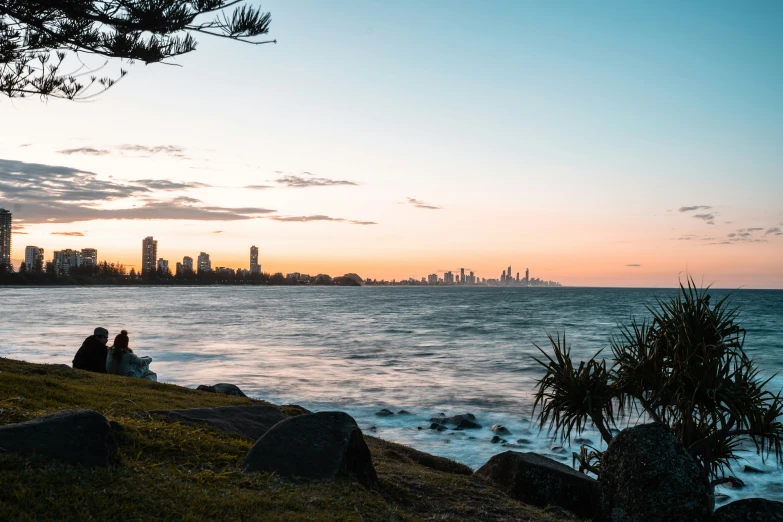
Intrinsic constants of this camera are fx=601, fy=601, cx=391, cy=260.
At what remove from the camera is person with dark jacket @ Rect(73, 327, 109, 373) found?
48.8 ft

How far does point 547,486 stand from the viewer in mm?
9164

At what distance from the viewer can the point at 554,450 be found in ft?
47.9

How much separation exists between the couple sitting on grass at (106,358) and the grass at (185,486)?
4.66m

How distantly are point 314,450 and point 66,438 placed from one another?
2.62m

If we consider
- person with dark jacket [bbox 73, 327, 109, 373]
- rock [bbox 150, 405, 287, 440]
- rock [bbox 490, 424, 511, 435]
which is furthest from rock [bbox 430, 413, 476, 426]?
person with dark jacket [bbox 73, 327, 109, 373]

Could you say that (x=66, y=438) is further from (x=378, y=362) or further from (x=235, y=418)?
(x=378, y=362)

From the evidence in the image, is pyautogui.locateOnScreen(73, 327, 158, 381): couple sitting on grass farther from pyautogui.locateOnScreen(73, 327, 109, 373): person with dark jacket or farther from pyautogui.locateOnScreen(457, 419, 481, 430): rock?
pyautogui.locateOnScreen(457, 419, 481, 430): rock

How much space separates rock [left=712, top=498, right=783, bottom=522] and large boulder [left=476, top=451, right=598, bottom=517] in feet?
5.67

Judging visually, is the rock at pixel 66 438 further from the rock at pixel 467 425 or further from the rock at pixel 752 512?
the rock at pixel 467 425

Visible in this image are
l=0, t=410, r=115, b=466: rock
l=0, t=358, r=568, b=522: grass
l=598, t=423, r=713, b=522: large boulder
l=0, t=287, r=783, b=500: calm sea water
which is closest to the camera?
l=0, t=358, r=568, b=522: grass

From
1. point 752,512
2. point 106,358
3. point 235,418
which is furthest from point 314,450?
point 106,358

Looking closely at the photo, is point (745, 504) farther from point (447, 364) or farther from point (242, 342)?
point (242, 342)

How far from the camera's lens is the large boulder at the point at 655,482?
7.70 m

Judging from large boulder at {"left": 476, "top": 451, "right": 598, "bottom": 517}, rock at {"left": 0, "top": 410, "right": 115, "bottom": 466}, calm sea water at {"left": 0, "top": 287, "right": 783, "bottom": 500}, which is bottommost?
calm sea water at {"left": 0, "top": 287, "right": 783, "bottom": 500}
